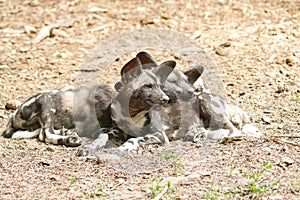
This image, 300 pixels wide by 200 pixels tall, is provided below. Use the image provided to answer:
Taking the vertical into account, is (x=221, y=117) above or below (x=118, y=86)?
below

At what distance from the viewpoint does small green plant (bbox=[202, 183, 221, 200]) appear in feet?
16.7

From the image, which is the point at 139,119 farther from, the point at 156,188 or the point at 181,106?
the point at 156,188

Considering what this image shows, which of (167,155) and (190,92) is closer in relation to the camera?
(167,155)

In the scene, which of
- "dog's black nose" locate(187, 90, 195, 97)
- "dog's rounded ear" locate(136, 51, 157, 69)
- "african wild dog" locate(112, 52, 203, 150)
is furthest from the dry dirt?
"dog's rounded ear" locate(136, 51, 157, 69)

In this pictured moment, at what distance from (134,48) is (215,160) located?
4579 millimetres

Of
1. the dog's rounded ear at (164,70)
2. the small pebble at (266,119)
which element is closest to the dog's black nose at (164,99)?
the dog's rounded ear at (164,70)

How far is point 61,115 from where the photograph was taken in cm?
753

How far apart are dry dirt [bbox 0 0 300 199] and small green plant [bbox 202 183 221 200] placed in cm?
1

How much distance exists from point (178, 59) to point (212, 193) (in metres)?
4.86

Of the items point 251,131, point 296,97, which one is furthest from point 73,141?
point 296,97

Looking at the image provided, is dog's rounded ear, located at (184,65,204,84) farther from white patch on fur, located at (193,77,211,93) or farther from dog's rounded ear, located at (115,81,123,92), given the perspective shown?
dog's rounded ear, located at (115,81,123,92)

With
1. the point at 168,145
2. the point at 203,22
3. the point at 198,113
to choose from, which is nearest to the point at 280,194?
the point at 168,145

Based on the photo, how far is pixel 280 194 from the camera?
5.14 metres

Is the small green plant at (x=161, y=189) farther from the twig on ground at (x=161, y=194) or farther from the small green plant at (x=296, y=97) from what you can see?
the small green plant at (x=296, y=97)
